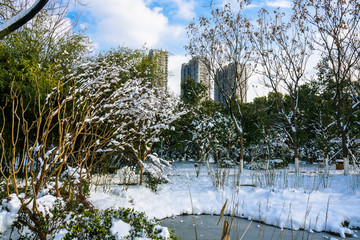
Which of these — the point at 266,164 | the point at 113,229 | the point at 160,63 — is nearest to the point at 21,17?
the point at 113,229

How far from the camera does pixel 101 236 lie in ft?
5.96

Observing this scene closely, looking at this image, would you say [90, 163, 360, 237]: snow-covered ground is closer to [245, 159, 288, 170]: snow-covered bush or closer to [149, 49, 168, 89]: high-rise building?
[245, 159, 288, 170]: snow-covered bush

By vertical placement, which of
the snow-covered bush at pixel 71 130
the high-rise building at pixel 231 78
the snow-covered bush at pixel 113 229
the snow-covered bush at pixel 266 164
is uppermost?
the high-rise building at pixel 231 78

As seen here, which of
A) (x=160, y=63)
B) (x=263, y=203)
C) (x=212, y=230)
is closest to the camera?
(x=212, y=230)

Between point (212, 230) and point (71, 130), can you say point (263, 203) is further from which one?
point (71, 130)

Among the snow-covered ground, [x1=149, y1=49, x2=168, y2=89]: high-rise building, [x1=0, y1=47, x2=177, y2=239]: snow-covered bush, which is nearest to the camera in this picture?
[x1=0, y1=47, x2=177, y2=239]: snow-covered bush

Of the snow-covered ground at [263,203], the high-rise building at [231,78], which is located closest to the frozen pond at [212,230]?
the snow-covered ground at [263,203]

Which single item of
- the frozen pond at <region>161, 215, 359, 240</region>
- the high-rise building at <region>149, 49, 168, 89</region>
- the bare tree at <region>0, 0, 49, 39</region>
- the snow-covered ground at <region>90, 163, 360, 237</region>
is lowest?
the frozen pond at <region>161, 215, 359, 240</region>

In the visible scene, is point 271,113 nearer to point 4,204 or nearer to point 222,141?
point 222,141

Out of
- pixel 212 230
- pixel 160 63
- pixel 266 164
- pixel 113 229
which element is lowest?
pixel 212 230

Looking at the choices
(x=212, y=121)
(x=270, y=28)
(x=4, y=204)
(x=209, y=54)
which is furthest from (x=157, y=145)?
(x=4, y=204)

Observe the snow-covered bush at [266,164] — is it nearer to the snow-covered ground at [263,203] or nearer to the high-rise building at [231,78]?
the snow-covered ground at [263,203]

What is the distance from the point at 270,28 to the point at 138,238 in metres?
8.57

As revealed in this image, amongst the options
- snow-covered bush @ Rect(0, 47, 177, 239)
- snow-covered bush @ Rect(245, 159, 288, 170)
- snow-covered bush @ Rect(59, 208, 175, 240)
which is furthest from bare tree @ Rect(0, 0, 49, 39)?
snow-covered bush @ Rect(245, 159, 288, 170)
